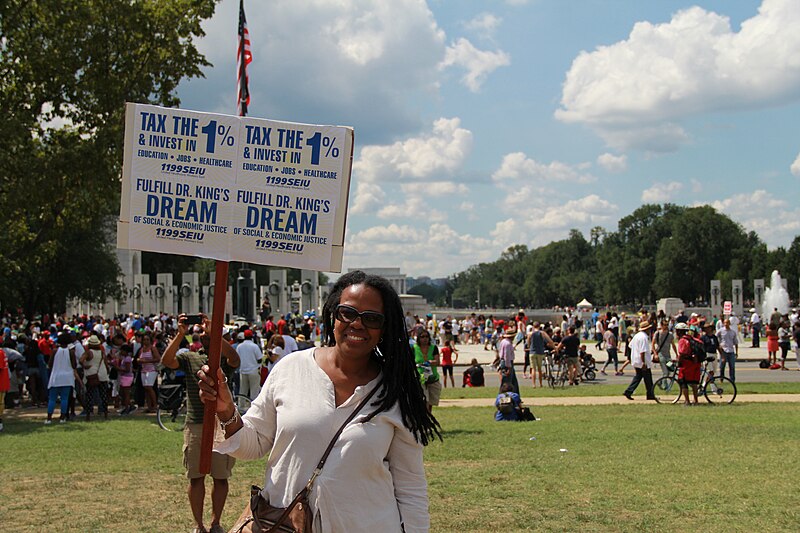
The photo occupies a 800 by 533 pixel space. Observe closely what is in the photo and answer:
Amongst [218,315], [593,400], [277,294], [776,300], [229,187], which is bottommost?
[593,400]

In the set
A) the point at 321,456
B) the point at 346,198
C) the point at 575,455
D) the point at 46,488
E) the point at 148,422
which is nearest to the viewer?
the point at 321,456

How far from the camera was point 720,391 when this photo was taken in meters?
19.3

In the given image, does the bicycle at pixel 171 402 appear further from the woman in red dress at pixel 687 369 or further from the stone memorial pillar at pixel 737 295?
the stone memorial pillar at pixel 737 295

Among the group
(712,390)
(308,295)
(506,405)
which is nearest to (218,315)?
(506,405)

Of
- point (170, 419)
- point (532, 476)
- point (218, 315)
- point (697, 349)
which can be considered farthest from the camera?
point (697, 349)

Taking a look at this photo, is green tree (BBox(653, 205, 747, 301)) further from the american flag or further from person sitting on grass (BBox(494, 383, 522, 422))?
the american flag

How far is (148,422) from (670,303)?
55982 mm

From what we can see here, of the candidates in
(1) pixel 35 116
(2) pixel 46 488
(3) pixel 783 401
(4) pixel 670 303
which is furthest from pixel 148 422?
(4) pixel 670 303

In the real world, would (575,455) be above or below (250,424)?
below

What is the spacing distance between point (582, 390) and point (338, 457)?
19.9 metres

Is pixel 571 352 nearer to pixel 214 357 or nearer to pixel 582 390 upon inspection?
pixel 582 390

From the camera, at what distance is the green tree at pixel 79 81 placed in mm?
20703

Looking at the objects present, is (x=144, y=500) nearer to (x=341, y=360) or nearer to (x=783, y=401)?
(x=341, y=360)

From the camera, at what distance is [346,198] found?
4.39 metres
